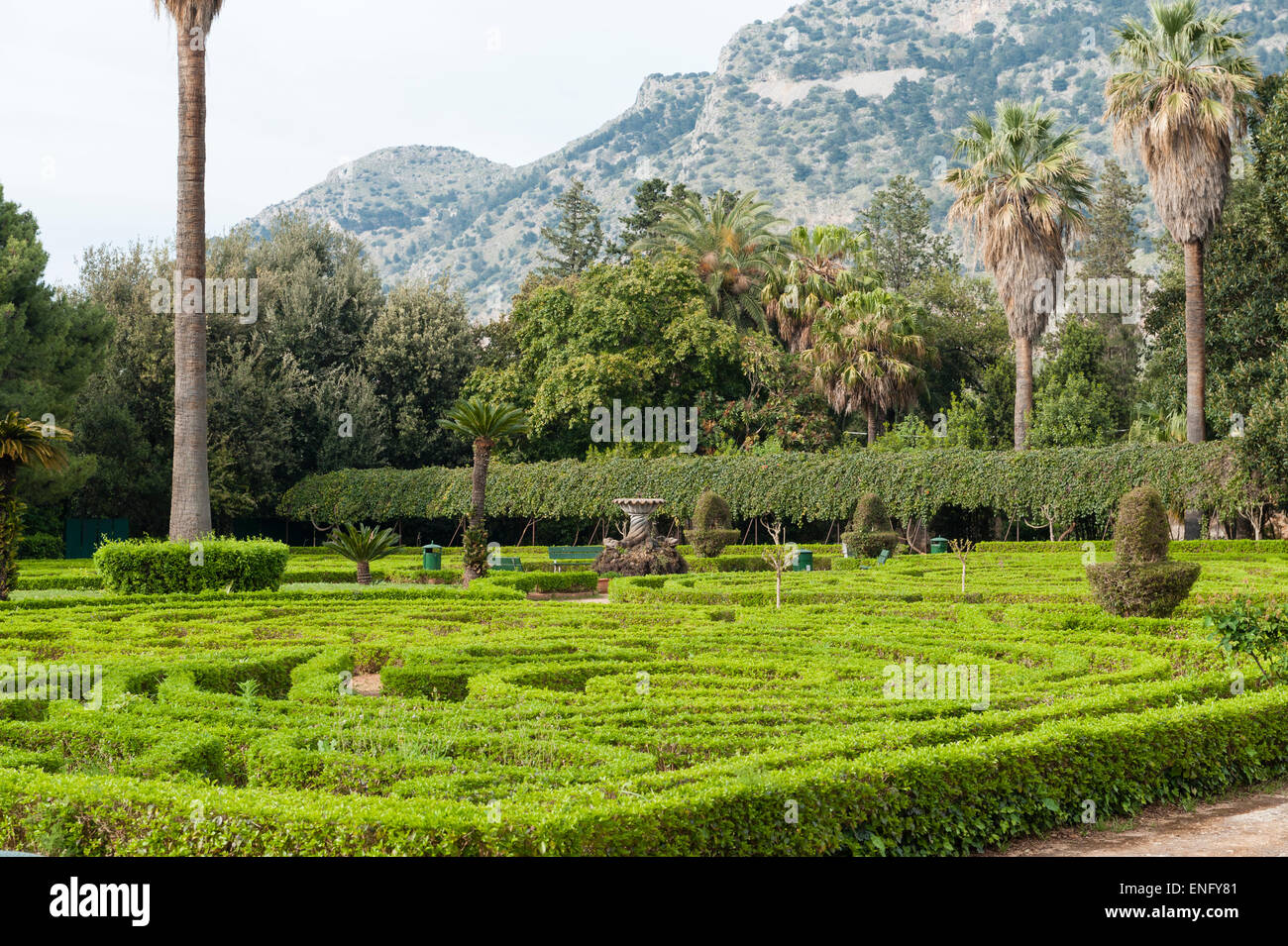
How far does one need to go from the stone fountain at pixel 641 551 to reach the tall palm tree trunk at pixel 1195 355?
12527mm

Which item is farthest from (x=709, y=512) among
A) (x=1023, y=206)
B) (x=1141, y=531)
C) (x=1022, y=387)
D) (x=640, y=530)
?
(x=1141, y=531)

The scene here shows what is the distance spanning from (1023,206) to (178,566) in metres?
23.2

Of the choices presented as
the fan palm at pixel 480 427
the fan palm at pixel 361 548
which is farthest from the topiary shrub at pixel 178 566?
the fan palm at pixel 480 427

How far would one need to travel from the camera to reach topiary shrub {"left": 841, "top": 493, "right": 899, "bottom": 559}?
25.3 meters

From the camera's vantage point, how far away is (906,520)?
28.1 meters

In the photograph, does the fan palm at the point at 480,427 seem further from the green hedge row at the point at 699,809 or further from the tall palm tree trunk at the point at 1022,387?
the tall palm tree trunk at the point at 1022,387

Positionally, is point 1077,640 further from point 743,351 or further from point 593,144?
point 593,144

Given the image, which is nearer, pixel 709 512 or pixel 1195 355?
pixel 1195 355

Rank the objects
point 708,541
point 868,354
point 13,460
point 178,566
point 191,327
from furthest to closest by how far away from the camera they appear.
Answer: point 868,354 → point 708,541 → point 191,327 → point 178,566 → point 13,460

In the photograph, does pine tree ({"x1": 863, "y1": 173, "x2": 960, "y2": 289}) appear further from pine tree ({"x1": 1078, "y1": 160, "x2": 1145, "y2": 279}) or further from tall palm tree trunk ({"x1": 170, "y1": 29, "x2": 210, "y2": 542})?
tall palm tree trunk ({"x1": 170, "y1": 29, "x2": 210, "y2": 542})

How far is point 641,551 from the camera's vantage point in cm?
2131

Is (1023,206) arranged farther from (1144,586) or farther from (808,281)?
(1144,586)
